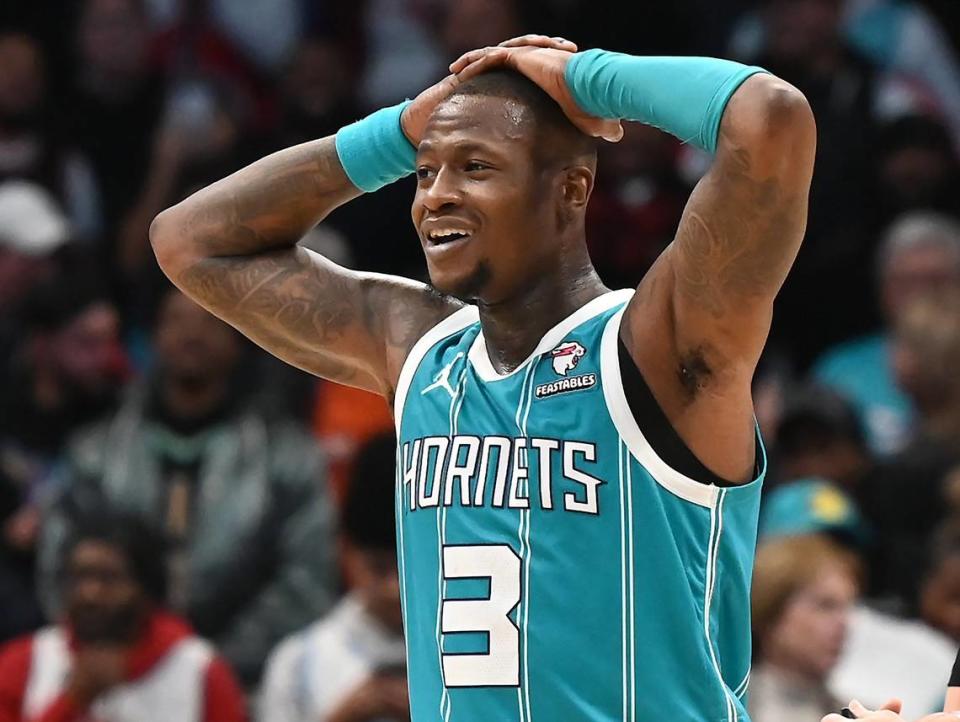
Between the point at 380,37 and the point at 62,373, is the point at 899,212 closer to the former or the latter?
the point at 380,37

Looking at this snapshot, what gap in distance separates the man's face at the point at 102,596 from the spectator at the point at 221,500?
49cm

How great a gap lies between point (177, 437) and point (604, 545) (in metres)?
4.15

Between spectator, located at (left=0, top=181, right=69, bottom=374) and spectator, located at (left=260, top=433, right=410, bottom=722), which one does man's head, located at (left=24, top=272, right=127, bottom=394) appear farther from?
spectator, located at (left=260, top=433, right=410, bottom=722)

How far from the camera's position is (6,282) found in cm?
905

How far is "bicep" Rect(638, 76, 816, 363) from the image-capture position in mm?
3605

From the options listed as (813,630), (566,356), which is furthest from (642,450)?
(813,630)

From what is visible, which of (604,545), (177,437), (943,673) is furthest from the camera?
(177,437)

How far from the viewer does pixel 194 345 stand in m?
7.91

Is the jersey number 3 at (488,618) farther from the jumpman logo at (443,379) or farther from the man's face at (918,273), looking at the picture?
the man's face at (918,273)

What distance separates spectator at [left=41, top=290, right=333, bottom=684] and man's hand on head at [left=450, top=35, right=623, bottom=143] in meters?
3.62

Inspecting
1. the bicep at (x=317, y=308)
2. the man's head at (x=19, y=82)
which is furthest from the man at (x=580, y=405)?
the man's head at (x=19, y=82)

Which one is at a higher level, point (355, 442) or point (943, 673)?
point (355, 442)

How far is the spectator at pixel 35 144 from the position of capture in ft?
31.2

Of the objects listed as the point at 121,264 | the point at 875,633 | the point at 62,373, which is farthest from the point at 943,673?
the point at 121,264
